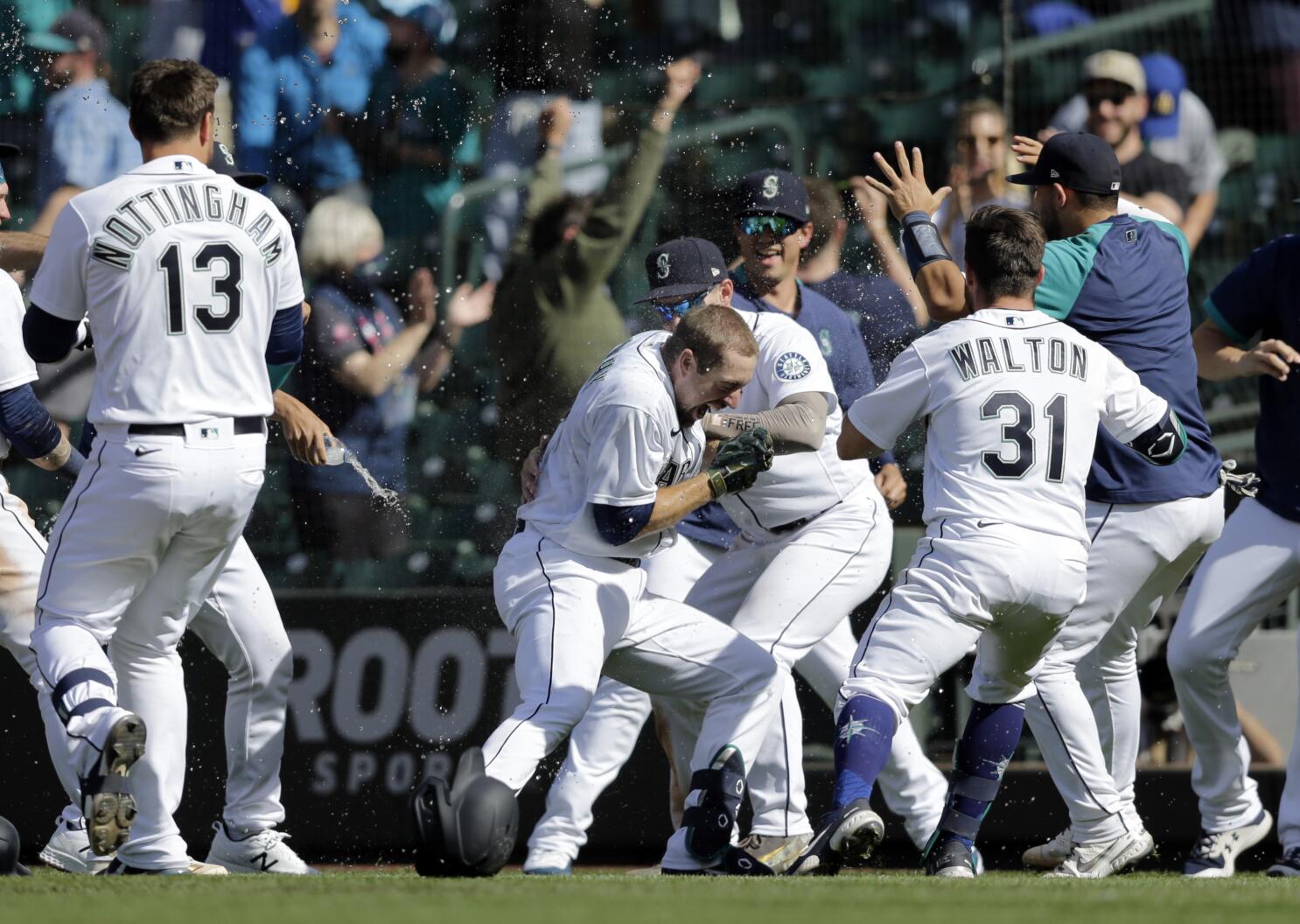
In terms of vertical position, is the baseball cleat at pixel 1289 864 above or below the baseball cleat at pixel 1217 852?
above

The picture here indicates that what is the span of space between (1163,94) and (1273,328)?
2.64m

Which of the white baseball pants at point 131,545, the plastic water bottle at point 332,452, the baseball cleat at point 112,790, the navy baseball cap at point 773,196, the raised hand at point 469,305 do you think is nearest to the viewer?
the baseball cleat at point 112,790

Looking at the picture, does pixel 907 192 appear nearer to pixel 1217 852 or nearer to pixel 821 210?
pixel 821 210

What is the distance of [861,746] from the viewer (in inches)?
206

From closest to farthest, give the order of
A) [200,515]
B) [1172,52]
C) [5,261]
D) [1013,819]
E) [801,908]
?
[801,908], [200,515], [5,261], [1013,819], [1172,52]

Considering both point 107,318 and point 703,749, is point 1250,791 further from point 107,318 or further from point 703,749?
point 107,318

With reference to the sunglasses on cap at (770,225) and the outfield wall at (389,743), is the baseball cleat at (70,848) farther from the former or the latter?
the sunglasses on cap at (770,225)

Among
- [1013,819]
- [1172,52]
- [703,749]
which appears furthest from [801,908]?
[1172,52]

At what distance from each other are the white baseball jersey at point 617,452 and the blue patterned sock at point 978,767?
1117mm

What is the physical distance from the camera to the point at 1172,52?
8.66m

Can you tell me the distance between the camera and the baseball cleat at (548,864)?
19.5ft

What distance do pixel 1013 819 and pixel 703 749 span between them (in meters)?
2.31

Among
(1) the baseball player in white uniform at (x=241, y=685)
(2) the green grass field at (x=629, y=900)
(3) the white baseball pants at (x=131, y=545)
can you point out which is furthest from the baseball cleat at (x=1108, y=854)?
(3) the white baseball pants at (x=131, y=545)

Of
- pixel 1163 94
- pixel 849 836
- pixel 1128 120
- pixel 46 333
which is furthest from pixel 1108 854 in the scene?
pixel 1163 94
